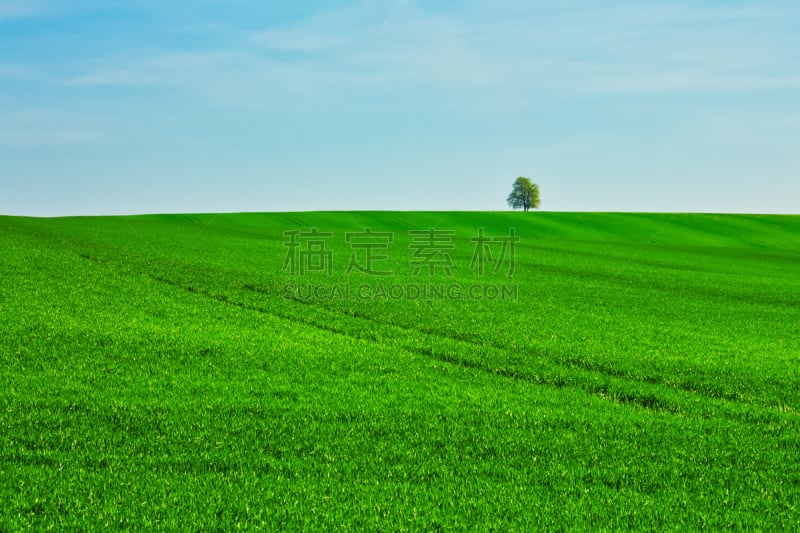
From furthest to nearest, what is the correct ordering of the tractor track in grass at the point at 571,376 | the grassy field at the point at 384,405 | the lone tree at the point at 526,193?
the lone tree at the point at 526,193
the tractor track in grass at the point at 571,376
the grassy field at the point at 384,405

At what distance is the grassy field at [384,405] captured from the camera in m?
7.47

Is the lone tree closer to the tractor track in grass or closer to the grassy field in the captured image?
the grassy field

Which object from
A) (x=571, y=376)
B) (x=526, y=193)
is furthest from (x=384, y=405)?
(x=526, y=193)

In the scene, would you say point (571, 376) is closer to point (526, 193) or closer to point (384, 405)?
point (384, 405)

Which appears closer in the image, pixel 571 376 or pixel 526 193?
pixel 571 376

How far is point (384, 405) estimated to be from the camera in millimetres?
10828

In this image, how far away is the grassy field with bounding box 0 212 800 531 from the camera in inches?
294

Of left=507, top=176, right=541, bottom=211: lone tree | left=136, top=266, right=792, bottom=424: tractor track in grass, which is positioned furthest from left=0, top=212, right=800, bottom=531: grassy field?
left=507, top=176, right=541, bottom=211: lone tree

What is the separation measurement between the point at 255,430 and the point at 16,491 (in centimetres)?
311

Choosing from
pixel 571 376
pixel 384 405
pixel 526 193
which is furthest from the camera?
pixel 526 193

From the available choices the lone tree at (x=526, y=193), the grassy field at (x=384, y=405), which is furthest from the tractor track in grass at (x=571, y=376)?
the lone tree at (x=526, y=193)

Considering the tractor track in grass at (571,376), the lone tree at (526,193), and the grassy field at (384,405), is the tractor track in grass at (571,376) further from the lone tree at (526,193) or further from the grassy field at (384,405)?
the lone tree at (526,193)

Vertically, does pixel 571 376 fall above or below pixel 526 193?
below

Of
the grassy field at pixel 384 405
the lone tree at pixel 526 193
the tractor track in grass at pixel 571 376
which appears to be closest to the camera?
the grassy field at pixel 384 405
